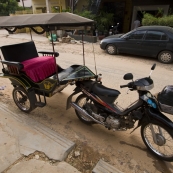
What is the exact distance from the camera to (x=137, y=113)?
8.07 ft

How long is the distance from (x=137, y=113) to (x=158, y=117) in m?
0.31

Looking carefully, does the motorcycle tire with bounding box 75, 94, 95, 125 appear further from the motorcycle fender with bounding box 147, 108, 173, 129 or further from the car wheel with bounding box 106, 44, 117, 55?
the car wheel with bounding box 106, 44, 117, 55

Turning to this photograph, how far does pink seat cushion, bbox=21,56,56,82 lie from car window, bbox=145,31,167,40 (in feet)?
17.7

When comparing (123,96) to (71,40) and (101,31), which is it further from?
(101,31)

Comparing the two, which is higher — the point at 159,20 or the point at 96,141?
the point at 159,20

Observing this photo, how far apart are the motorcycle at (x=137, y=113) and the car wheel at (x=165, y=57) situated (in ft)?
17.4

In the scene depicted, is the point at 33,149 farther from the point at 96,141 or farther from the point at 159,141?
the point at 159,141

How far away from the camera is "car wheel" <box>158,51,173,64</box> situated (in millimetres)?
6958

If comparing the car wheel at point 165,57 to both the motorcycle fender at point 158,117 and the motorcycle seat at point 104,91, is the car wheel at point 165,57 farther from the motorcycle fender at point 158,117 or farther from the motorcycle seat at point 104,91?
the motorcycle fender at point 158,117

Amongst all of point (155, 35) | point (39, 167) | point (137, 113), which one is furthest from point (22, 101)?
point (155, 35)

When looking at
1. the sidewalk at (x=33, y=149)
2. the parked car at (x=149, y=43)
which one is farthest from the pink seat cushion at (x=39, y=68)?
the parked car at (x=149, y=43)

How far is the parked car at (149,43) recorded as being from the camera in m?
6.93

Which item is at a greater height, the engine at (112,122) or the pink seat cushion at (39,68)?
the pink seat cushion at (39,68)

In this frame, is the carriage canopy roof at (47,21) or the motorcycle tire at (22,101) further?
the motorcycle tire at (22,101)
